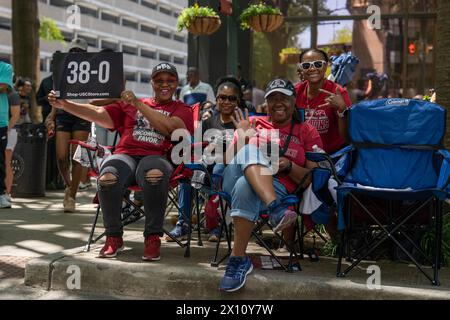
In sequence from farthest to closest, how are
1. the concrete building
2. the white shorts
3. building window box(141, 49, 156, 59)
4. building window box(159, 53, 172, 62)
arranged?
building window box(159, 53, 172, 62) < building window box(141, 49, 156, 59) < the concrete building < the white shorts

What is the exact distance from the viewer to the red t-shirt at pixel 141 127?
485cm

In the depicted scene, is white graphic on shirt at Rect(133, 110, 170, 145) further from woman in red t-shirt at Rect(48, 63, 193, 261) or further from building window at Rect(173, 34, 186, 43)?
building window at Rect(173, 34, 186, 43)

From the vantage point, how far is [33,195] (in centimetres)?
880

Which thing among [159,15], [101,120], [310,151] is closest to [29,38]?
[101,120]

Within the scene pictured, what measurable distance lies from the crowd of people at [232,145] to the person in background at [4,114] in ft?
8.38

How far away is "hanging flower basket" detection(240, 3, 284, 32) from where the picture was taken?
9.08 metres

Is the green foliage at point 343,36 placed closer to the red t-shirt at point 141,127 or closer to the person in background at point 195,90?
the person in background at point 195,90

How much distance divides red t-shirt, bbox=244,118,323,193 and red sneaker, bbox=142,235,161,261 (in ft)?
3.33

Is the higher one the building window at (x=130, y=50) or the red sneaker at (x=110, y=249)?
the building window at (x=130, y=50)

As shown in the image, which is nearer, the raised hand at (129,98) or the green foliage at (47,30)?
the raised hand at (129,98)

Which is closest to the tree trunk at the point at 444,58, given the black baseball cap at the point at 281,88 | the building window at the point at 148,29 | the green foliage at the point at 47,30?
the black baseball cap at the point at 281,88

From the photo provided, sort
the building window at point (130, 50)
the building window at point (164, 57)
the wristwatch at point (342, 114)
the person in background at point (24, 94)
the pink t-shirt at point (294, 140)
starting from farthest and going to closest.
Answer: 1. the building window at point (164, 57)
2. the building window at point (130, 50)
3. the person in background at point (24, 94)
4. the wristwatch at point (342, 114)
5. the pink t-shirt at point (294, 140)

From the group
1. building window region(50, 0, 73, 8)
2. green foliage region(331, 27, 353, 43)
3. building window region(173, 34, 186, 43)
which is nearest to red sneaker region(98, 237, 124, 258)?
green foliage region(331, 27, 353, 43)

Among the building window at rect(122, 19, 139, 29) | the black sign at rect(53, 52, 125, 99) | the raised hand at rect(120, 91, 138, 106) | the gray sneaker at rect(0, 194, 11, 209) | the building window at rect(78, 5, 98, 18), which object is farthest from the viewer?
the building window at rect(122, 19, 139, 29)
